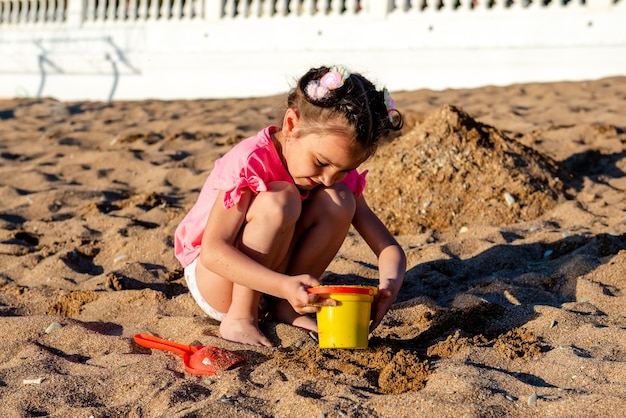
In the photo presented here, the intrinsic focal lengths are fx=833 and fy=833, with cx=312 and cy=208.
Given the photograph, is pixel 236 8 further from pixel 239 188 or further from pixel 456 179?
pixel 239 188

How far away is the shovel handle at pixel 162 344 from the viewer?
2637 millimetres

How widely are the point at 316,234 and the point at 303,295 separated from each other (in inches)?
18.0

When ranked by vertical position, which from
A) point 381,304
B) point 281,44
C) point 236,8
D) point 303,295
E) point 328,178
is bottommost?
point 281,44

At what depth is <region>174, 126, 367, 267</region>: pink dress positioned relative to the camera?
268 cm

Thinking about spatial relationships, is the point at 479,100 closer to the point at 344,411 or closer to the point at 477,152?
the point at 477,152

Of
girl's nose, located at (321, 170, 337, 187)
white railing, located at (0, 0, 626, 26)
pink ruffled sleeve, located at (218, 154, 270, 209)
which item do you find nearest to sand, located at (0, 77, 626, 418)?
pink ruffled sleeve, located at (218, 154, 270, 209)

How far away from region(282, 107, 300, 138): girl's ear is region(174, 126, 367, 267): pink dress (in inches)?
4.3

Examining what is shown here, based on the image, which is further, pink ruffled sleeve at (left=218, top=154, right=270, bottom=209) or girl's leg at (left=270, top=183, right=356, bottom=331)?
girl's leg at (left=270, top=183, right=356, bottom=331)

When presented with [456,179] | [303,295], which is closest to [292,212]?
[303,295]

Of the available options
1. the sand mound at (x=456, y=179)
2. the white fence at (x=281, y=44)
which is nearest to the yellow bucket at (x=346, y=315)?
the sand mound at (x=456, y=179)

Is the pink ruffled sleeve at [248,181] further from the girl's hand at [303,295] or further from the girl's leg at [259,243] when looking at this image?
the girl's hand at [303,295]

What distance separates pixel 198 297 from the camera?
9.68 feet

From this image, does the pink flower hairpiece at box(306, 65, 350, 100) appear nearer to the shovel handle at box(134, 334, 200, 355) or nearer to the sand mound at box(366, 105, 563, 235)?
the shovel handle at box(134, 334, 200, 355)

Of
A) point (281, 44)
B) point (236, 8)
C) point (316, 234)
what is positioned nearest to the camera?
point (316, 234)
